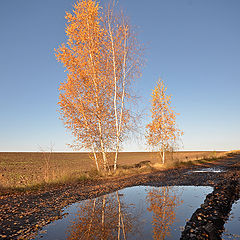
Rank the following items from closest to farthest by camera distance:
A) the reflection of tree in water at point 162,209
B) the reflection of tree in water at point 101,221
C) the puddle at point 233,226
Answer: the puddle at point 233,226 < the reflection of tree in water at point 101,221 < the reflection of tree in water at point 162,209

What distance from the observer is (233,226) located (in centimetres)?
488

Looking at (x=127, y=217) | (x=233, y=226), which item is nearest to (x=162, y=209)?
(x=127, y=217)

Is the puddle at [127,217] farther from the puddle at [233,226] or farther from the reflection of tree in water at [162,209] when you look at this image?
the puddle at [233,226]

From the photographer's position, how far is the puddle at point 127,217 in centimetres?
455

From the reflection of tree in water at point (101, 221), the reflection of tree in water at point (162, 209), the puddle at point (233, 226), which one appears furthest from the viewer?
the reflection of tree in water at point (162, 209)

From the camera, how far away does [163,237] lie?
14.1 ft

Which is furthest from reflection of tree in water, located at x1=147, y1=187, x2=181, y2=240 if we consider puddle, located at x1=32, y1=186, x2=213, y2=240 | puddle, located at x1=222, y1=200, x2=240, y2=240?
puddle, located at x1=222, y1=200, x2=240, y2=240

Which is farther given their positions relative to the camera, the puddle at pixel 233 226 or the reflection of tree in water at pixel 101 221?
the reflection of tree in water at pixel 101 221

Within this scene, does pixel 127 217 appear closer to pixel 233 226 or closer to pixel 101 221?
pixel 101 221

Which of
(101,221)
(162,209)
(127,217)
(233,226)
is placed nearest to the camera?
(233,226)

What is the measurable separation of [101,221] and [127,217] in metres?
0.71

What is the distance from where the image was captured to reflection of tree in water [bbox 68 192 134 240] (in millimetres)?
4516

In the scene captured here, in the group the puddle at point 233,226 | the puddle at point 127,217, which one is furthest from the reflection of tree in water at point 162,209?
the puddle at point 233,226

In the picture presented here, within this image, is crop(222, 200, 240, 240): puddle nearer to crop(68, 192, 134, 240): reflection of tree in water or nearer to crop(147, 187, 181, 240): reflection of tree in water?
crop(147, 187, 181, 240): reflection of tree in water
